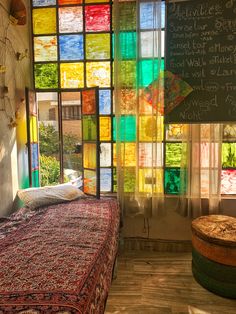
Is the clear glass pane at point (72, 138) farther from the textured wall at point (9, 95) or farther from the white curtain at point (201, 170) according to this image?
the white curtain at point (201, 170)

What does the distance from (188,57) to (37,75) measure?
1595mm

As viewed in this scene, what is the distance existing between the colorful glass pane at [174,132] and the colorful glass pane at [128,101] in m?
0.41

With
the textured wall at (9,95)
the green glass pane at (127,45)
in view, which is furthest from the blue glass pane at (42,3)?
the green glass pane at (127,45)

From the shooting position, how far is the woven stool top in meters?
1.93

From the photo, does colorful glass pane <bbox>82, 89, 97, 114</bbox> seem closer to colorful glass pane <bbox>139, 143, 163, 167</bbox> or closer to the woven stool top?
colorful glass pane <bbox>139, 143, 163, 167</bbox>

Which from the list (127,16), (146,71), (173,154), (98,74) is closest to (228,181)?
(173,154)

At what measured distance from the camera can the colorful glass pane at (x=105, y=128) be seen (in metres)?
2.75

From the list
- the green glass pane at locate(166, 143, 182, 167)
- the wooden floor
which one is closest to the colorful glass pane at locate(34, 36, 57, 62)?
the green glass pane at locate(166, 143, 182, 167)

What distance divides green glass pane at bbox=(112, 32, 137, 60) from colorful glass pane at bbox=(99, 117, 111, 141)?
0.65m

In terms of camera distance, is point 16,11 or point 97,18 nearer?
point 16,11

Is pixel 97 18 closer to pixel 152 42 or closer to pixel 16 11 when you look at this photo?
pixel 152 42

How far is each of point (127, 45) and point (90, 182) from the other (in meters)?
1.41

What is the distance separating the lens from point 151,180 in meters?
2.58

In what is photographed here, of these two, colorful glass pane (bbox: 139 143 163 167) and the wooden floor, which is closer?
the wooden floor
